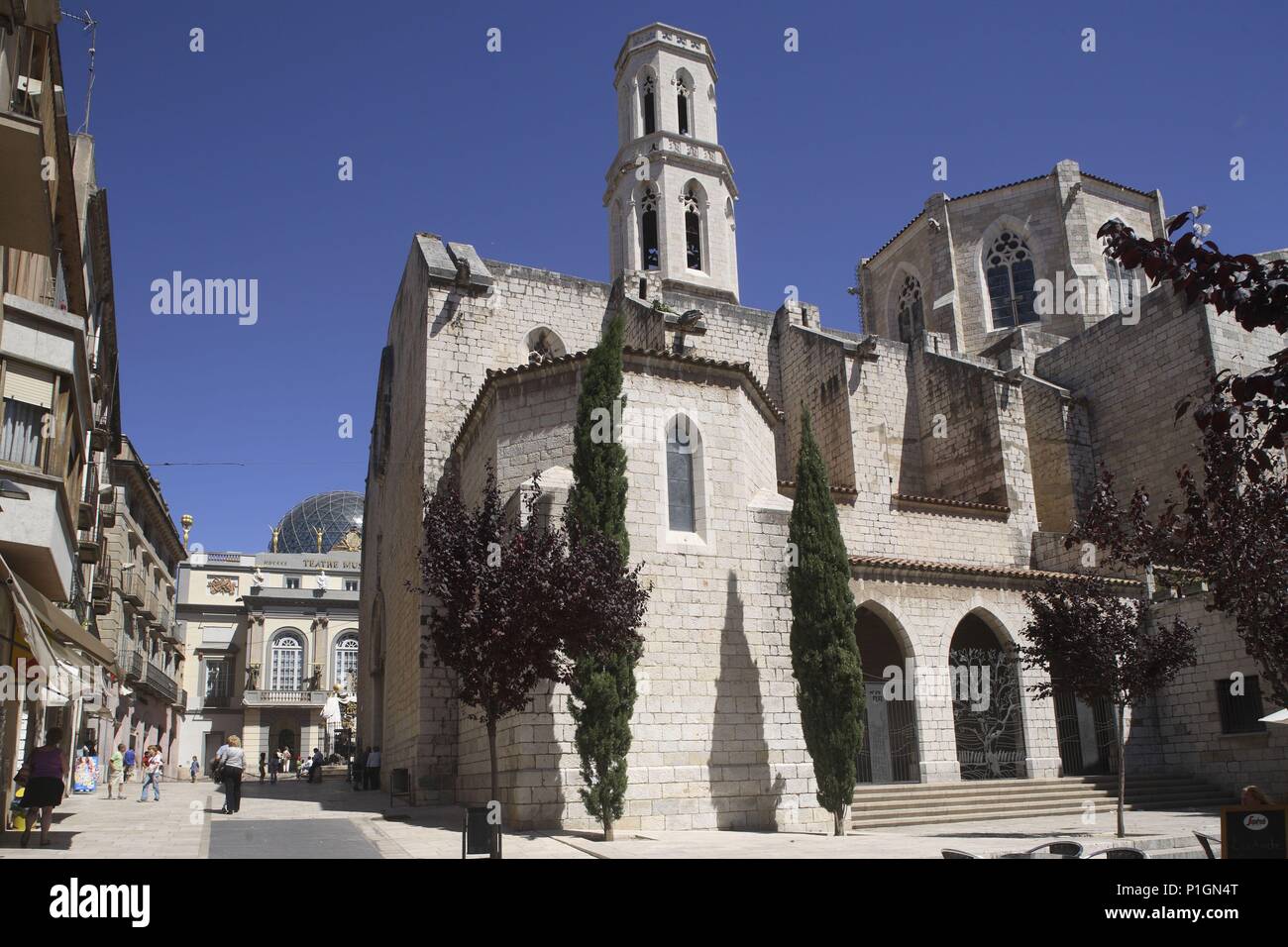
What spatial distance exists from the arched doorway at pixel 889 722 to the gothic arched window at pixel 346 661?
125ft

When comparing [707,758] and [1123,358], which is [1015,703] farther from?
[1123,358]

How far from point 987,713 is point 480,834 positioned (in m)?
11.6

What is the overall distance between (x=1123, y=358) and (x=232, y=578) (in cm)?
4780

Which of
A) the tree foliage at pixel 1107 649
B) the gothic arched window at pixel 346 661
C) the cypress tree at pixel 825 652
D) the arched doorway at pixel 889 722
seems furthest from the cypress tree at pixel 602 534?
the gothic arched window at pixel 346 661

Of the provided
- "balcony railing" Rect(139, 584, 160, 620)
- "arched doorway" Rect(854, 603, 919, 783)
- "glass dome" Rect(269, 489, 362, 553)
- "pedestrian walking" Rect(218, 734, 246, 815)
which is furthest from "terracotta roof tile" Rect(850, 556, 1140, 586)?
"glass dome" Rect(269, 489, 362, 553)

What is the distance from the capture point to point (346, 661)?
166 feet

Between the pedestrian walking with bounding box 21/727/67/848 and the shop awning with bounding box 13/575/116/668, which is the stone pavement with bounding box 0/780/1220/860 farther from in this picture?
the shop awning with bounding box 13/575/116/668

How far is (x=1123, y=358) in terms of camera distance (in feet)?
73.2

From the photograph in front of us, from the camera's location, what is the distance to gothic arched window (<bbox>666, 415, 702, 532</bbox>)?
14047 mm

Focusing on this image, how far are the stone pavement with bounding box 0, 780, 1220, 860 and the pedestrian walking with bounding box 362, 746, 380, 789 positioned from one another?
4.98 metres

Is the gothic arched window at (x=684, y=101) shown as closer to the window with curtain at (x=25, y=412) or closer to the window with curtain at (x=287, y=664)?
the window with curtain at (x=25, y=412)

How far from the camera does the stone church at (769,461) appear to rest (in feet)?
43.9
